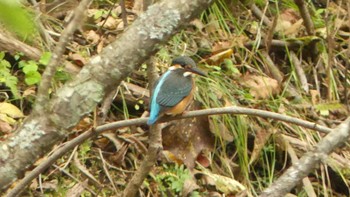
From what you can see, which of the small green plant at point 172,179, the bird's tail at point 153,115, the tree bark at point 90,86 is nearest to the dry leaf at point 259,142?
the small green plant at point 172,179

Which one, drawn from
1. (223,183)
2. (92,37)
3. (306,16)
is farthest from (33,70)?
(306,16)

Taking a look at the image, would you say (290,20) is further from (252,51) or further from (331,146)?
(331,146)

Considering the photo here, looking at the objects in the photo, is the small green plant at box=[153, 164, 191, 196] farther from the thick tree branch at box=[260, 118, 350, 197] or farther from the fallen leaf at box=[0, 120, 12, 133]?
the thick tree branch at box=[260, 118, 350, 197]

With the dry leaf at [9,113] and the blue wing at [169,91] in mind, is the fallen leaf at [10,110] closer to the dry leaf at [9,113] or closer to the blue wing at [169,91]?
the dry leaf at [9,113]

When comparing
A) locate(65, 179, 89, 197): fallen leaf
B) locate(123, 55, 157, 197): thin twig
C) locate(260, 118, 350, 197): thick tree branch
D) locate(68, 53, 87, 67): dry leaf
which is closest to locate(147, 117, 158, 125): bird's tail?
locate(123, 55, 157, 197): thin twig

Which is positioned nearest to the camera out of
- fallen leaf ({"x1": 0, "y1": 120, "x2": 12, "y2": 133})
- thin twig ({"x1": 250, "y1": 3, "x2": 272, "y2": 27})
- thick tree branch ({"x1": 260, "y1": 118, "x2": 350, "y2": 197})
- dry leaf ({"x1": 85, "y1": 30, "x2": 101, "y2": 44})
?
thick tree branch ({"x1": 260, "y1": 118, "x2": 350, "y2": 197})

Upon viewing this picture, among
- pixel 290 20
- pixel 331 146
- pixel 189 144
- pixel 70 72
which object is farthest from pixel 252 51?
pixel 331 146
